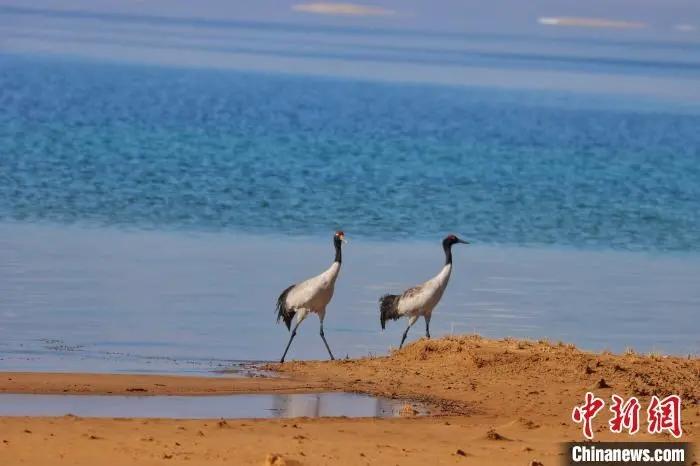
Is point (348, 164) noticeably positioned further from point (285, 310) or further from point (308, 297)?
point (308, 297)

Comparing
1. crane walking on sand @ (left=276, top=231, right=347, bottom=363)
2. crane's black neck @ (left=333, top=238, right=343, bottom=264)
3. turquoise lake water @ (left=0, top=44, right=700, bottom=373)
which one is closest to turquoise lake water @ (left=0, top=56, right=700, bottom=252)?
turquoise lake water @ (left=0, top=44, right=700, bottom=373)

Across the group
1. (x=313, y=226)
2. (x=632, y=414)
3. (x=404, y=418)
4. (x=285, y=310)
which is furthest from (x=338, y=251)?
(x=313, y=226)

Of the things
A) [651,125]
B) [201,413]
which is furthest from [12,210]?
[651,125]

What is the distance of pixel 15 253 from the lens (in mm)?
20109

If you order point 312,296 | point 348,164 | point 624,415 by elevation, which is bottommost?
point 624,415

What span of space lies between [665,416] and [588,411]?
1.87 feet

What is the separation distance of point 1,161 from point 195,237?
1001 centimetres

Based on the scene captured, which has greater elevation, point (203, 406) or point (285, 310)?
point (285, 310)

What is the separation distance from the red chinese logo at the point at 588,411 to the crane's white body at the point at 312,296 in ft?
12.2

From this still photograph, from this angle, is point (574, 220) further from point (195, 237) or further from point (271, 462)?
point (271, 462)

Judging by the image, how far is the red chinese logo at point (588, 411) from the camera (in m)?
11.6

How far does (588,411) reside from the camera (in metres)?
12.0

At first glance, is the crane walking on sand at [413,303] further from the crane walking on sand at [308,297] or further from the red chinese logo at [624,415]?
→ the red chinese logo at [624,415]

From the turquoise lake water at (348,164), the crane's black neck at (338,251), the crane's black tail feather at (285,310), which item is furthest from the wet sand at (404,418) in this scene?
the turquoise lake water at (348,164)
